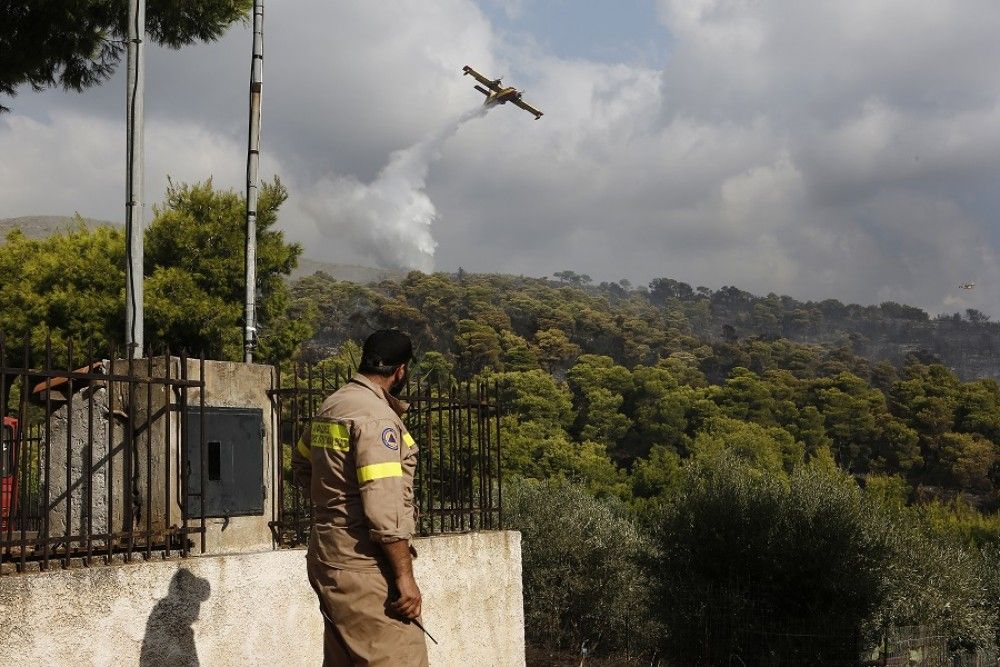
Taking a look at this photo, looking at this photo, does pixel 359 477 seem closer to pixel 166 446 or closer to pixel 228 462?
pixel 166 446

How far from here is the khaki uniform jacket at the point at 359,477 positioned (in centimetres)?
456

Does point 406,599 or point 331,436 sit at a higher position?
point 331,436

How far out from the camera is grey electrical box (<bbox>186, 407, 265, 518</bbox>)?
734 cm

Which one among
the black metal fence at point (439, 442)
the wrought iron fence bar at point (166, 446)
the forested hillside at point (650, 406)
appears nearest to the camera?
the wrought iron fence bar at point (166, 446)

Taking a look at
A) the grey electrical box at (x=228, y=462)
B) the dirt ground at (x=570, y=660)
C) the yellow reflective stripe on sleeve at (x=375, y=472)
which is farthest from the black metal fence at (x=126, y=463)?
the dirt ground at (x=570, y=660)

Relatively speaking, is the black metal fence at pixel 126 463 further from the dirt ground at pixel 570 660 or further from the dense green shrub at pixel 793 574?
the dense green shrub at pixel 793 574

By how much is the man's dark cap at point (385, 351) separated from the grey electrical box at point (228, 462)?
8.54ft

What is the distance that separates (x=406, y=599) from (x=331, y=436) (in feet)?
2.53

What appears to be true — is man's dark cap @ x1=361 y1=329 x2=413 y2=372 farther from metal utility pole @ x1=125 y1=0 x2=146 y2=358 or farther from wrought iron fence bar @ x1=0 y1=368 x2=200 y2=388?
metal utility pole @ x1=125 y1=0 x2=146 y2=358

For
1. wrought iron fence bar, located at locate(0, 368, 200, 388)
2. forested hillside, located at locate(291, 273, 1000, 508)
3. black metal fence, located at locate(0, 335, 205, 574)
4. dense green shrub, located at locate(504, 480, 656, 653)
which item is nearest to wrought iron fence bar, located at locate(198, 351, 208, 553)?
black metal fence, located at locate(0, 335, 205, 574)

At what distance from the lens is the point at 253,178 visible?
1130cm

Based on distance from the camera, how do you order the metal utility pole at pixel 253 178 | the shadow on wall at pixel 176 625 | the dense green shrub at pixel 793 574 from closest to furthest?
the shadow on wall at pixel 176 625, the metal utility pole at pixel 253 178, the dense green shrub at pixel 793 574

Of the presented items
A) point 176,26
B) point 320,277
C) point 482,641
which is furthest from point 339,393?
point 320,277

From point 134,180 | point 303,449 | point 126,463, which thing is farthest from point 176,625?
point 134,180
